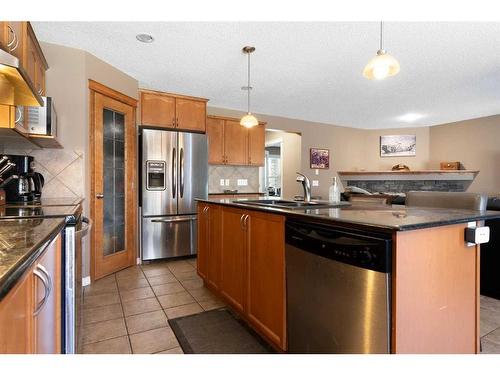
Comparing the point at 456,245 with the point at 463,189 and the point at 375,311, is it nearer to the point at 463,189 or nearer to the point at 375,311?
the point at 375,311

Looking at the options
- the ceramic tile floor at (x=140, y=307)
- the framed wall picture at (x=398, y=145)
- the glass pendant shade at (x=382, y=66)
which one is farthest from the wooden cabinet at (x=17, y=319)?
the framed wall picture at (x=398, y=145)

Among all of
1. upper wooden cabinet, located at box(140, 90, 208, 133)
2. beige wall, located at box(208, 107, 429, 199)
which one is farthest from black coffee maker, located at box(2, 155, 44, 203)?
beige wall, located at box(208, 107, 429, 199)

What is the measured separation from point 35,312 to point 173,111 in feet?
11.5

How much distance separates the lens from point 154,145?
3.71 meters

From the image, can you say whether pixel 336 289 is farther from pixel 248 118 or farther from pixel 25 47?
pixel 25 47

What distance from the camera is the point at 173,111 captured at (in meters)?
4.02

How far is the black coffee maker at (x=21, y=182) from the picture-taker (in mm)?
2396

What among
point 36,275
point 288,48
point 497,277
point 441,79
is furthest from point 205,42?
point 497,277

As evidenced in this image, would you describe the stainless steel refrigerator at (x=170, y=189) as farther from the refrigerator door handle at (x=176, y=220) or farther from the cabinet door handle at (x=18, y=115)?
the cabinet door handle at (x=18, y=115)

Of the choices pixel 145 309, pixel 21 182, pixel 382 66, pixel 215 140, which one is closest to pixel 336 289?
pixel 382 66

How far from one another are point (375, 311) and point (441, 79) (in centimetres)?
369

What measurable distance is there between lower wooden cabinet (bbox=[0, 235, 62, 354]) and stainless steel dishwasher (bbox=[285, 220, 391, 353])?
3.52 feet

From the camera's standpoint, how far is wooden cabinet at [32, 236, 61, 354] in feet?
2.85

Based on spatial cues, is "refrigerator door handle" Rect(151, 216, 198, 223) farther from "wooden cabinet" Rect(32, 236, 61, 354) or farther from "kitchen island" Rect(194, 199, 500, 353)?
"wooden cabinet" Rect(32, 236, 61, 354)
